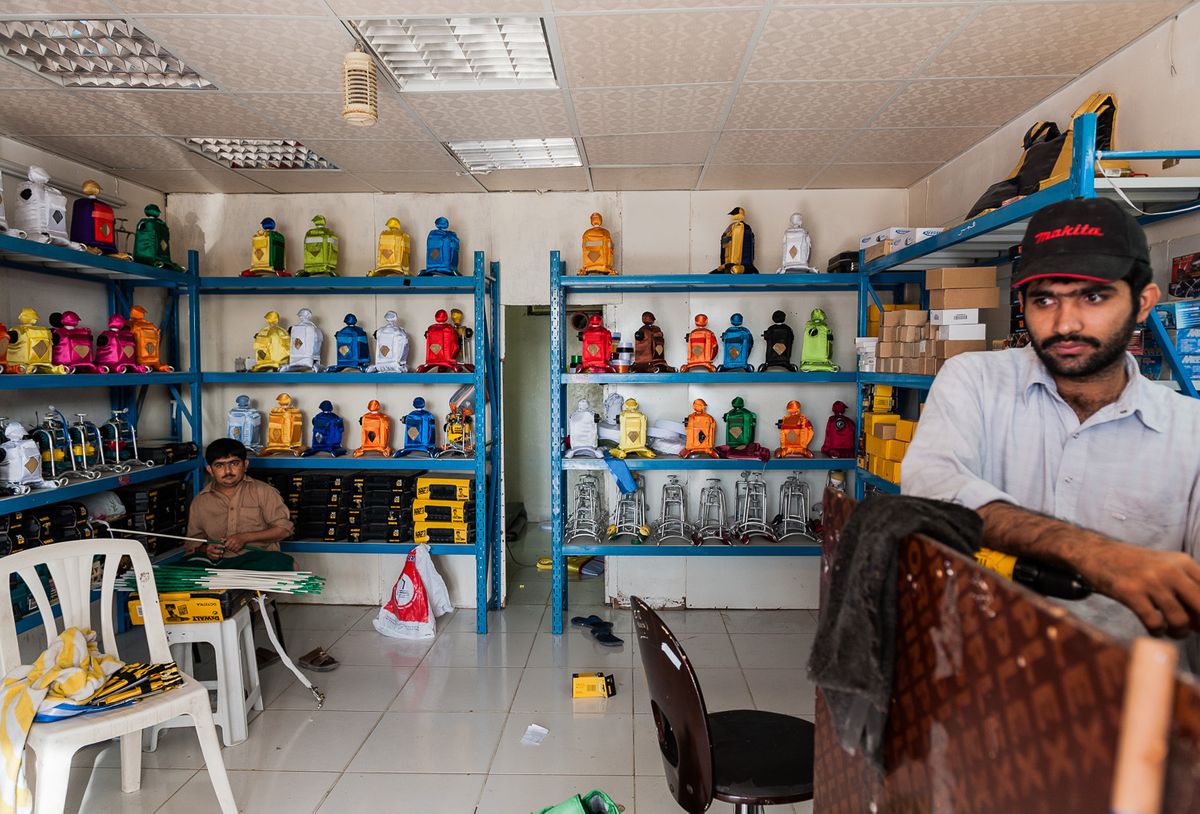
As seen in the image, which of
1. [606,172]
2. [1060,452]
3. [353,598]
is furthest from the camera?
[353,598]

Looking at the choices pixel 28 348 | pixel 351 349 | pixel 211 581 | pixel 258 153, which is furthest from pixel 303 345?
pixel 211 581

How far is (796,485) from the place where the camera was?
4695 mm

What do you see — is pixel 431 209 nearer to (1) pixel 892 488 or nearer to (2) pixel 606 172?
(2) pixel 606 172

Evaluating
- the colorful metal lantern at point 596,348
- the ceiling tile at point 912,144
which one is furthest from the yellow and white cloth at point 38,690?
the ceiling tile at point 912,144

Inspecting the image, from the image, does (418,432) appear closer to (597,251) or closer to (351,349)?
(351,349)

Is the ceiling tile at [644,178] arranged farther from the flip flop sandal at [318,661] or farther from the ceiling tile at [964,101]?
the flip flop sandal at [318,661]

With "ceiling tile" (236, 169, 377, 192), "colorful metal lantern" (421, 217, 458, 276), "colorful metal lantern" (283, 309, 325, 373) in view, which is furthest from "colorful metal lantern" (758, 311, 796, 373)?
"colorful metal lantern" (283, 309, 325, 373)

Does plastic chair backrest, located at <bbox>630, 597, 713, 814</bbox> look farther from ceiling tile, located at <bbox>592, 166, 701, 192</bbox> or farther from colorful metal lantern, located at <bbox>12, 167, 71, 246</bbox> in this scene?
colorful metal lantern, located at <bbox>12, 167, 71, 246</bbox>

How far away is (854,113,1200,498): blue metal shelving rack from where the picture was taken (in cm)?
198

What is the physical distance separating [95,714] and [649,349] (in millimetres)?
3317

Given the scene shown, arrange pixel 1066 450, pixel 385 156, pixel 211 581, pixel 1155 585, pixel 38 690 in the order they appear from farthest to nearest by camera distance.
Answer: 1. pixel 385 156
2. pixel 211 581
3. pixel 38 690
4. pixel 1066 450
5. pixel 1155 585

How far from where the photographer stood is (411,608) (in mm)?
4430

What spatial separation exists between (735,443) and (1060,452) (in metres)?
3.38

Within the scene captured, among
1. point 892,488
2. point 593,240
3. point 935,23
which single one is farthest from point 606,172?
point 892,488
